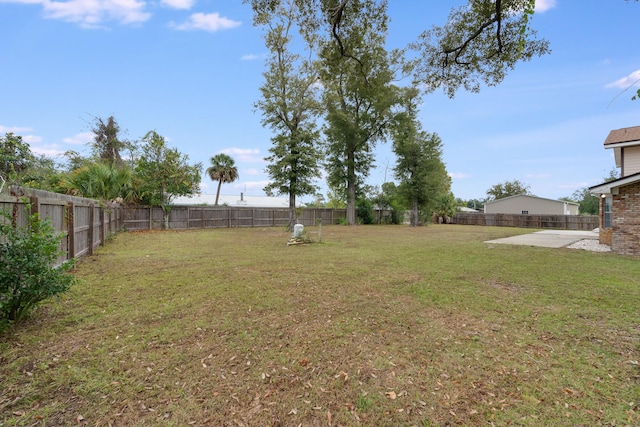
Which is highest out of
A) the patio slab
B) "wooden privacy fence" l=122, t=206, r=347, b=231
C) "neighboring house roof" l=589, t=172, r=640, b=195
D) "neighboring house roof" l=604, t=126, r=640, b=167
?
"neighboring house roof" l=604, t=126, r=640, b=167

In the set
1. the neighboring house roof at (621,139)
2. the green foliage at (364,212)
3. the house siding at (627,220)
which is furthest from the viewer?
the green foliage at (364,212)

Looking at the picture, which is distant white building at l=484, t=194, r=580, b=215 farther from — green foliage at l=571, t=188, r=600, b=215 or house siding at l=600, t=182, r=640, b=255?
house siding at l=600, t=182, r=640, b=255

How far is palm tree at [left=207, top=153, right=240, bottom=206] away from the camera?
32344 mm

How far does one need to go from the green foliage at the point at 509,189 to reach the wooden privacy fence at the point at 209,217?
3893 cm

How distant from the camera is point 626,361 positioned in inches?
111

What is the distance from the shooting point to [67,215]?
20.8 feet

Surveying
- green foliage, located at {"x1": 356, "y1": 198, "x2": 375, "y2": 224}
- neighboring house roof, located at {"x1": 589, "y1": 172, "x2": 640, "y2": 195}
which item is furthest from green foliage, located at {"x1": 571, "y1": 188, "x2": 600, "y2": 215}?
neighboring house roof, located at {"x1": 589, "y1": 172, "x2": 640, "y2": 195}

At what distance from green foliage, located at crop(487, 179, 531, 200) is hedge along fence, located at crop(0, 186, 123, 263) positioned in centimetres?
5555

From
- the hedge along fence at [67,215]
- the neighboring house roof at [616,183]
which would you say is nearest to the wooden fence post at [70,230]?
the hedge along fence at [67,215]

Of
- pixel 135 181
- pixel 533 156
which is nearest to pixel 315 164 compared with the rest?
pixel 135 181

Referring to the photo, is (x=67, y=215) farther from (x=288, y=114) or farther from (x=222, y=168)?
(x=222, y=168)

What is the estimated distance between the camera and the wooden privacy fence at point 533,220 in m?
25.8

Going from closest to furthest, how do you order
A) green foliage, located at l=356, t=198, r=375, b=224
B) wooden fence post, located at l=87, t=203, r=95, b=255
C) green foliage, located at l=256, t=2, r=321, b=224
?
wooden fence post, located at l=87, t=203, r=95, b=255 → green foliage, located at l=256, t=2, r=321, b=224 → green foliage, located at l=356, t=198, r=375, b=224

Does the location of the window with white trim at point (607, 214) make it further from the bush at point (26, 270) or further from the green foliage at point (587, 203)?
the green foliage at point (587, 203)
